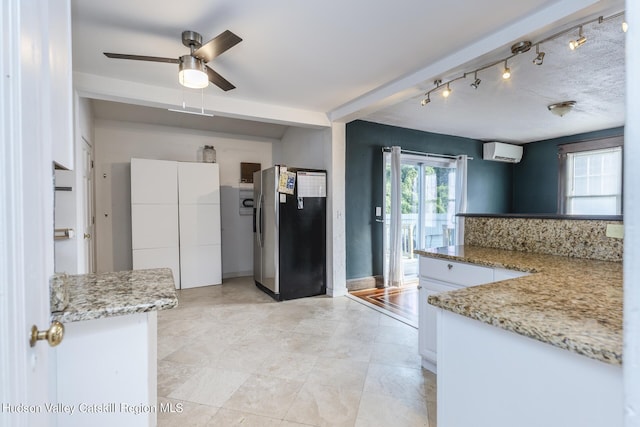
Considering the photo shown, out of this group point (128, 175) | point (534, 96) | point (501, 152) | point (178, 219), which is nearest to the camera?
point (534, 96)

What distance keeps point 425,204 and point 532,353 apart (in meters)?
4.50

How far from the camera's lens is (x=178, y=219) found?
4273 mm

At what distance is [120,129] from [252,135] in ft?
6.14

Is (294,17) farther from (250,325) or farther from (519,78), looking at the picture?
(250,325)

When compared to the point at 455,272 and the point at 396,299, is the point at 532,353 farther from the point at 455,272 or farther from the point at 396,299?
the point at 396,299

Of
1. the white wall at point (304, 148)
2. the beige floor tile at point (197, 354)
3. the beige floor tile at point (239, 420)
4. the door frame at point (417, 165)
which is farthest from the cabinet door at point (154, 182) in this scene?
the beige floor tile at point (239, 420)

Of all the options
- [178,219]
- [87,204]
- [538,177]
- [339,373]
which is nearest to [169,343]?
[339,373]

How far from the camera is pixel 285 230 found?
3.83 meters

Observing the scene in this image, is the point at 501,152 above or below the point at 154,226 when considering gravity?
above

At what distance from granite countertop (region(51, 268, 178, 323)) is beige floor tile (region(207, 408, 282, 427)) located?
936 mm

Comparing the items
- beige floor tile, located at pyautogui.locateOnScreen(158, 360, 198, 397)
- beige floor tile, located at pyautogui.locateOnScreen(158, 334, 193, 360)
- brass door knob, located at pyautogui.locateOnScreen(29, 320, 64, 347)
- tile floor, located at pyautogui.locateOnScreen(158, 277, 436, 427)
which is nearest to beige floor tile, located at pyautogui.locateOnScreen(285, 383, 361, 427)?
tile floor, located at pyautogui.locateOnScreen(158, 277, 436, 427)

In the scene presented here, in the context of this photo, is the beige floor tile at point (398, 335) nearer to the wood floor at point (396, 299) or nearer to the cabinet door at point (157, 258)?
the wood floor at point (396, 299)

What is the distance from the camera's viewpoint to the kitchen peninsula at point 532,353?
74cm

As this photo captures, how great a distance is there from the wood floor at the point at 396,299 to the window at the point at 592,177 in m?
3.32
